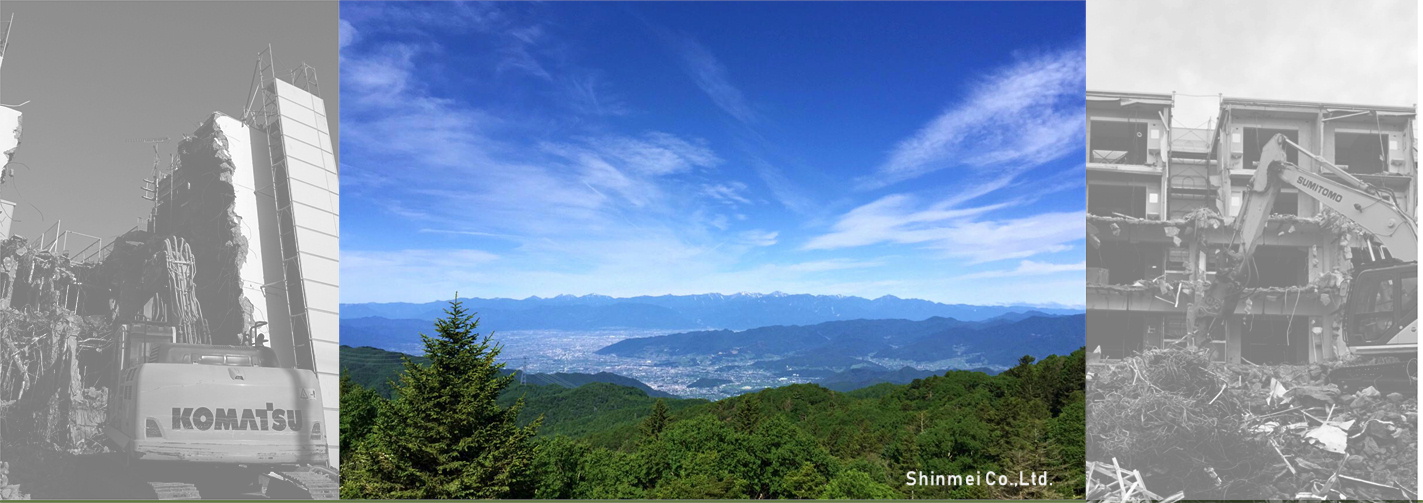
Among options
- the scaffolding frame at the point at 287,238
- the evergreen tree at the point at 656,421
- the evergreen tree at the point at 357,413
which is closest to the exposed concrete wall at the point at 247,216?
the scaffolding frame at the point at 287,238

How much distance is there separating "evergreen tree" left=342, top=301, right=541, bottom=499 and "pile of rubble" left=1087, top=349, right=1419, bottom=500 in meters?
5.47

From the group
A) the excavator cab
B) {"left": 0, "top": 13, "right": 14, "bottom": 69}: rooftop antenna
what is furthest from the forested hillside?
{"left": 0, "top": 13, "right": 14, "bottom": 69}: rooftop antenna

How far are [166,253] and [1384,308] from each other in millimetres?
10613

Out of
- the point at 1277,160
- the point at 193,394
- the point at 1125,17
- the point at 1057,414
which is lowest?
the point at 1057,414

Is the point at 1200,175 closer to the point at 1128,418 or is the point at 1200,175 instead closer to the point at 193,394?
the point at 1128,418

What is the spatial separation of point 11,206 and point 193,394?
7.47 ft

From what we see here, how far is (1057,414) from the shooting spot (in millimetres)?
8828

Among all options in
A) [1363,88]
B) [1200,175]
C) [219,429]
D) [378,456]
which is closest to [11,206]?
[219,429]

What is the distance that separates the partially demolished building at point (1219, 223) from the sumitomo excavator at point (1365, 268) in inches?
3.1

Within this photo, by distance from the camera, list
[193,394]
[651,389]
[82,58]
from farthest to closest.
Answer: [651,389] → [82,58] → [193,394]

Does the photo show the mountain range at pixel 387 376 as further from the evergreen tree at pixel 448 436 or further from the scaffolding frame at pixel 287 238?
the scaffolding frame at pixel 287 238

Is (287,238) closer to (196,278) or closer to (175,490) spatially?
(196,278)

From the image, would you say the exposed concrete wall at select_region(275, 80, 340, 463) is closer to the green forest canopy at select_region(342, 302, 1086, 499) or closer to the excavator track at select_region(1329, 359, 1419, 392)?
the green forest canopy at select_region(342, 302, 1086, 499)

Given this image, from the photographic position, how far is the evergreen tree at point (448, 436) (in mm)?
6266
